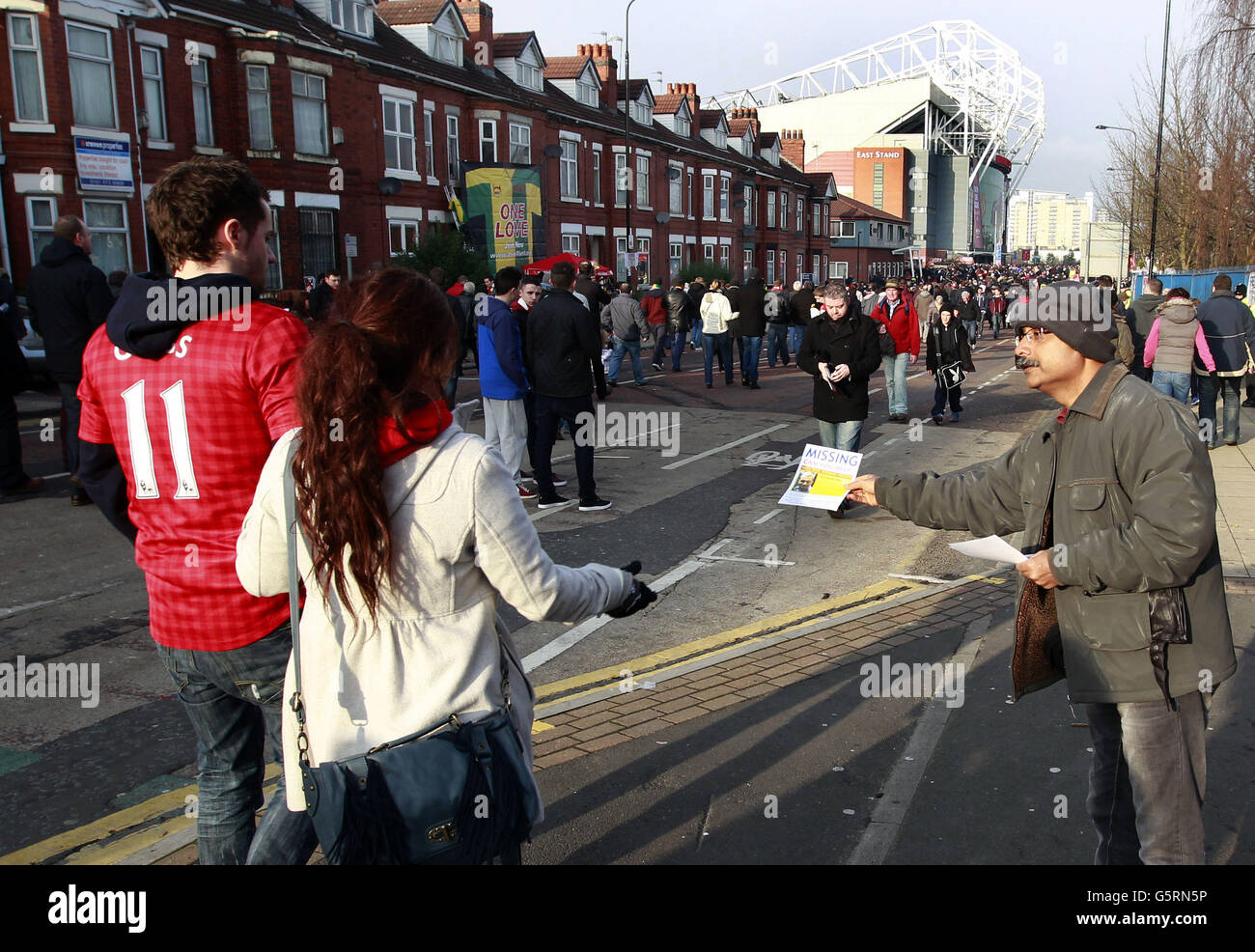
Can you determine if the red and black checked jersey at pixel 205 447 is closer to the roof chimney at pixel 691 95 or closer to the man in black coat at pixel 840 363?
the man in black coat at pixel 840 363

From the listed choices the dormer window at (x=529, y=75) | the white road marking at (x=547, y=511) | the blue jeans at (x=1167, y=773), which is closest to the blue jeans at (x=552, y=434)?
the white road marking at (x=547, y=511)

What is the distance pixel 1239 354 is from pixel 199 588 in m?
12.6

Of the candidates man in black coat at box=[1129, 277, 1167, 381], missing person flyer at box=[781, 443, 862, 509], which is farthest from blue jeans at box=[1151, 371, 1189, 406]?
missing person flyer at box=[781, 443, 862, 509]

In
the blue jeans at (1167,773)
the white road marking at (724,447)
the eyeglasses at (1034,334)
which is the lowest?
the white road marking at (724,447)

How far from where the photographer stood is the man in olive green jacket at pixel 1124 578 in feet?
9.12

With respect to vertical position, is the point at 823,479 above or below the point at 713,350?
above

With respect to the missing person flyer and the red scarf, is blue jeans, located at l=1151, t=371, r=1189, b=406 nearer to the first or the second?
the missing person flyer

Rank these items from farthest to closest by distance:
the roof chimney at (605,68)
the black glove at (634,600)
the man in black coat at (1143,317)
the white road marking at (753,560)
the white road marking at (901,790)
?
the roof chimney at (605,68) → the man in black coat at (1143,317) → the white road marking at (753,560) → the white road marking at (901,790) → the black glove at (634,600)

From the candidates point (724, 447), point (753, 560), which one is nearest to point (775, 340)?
point (724, 447)

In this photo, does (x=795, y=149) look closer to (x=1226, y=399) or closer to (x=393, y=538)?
(x=1226, y=399)

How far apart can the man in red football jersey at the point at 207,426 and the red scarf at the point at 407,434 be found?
1.71 ft

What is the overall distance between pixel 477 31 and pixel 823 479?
36318mm

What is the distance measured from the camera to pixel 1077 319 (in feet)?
9.89

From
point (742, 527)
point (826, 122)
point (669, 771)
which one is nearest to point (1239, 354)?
point (742, 527)
